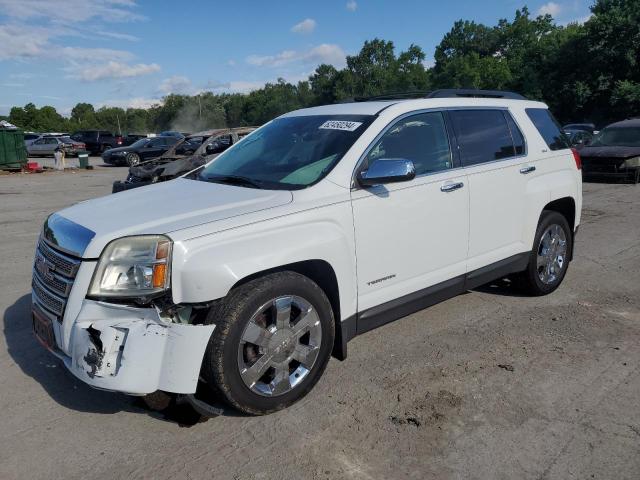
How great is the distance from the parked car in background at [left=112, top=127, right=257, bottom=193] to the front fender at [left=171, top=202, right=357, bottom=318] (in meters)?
8.64

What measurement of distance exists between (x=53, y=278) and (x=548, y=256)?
426 centimetres

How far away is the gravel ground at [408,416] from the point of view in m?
2.79

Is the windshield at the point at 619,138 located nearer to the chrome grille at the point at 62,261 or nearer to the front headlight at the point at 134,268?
the front headlight at the point at 134,268

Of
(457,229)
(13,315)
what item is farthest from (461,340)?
(13,315)

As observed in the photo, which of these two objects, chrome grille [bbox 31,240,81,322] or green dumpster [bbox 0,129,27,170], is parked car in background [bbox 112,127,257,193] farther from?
green dumpster [bbox 0,129,27,170]

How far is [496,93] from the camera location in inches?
197

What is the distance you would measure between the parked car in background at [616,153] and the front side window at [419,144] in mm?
11642

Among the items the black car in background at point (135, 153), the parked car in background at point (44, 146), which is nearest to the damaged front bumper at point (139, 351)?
the black car in background at point (135, 153)

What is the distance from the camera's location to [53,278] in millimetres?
3152

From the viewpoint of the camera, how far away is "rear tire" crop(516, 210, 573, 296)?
16.6ft

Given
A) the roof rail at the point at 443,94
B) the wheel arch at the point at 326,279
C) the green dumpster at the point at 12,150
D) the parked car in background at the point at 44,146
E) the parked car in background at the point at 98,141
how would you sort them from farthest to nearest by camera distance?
the parked car in background at the point at 98,141
the parked car in background at the point at 44,146
the green dumpster at the point at 12,150
the roof rail at the point at 443,94
the wheel arch at the point at 326,279

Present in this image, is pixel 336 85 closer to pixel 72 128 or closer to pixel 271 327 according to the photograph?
pixel 72 128

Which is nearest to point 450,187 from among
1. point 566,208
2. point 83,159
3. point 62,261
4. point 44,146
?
point 566,208

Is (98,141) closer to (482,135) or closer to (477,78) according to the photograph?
(482,135)
